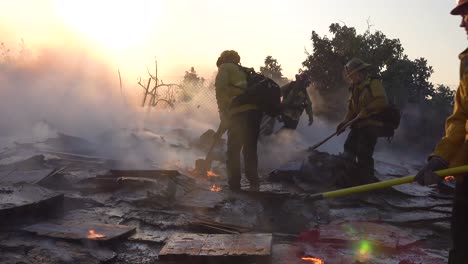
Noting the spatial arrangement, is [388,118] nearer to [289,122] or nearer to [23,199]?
[289,122]

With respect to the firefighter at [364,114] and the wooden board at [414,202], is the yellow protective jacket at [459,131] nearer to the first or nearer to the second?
the wooden board at [414,202]

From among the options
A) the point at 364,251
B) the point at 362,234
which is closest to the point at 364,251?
the point at 364,251

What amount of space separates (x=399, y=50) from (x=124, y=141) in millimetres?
11932

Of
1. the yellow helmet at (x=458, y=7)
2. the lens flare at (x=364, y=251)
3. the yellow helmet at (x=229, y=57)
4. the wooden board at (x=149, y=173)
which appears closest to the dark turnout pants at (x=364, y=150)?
the yellow helmet at (x=229, y=57)

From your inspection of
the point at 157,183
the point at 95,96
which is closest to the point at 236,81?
the point at 157,183

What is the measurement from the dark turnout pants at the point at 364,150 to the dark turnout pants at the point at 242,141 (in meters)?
1.69

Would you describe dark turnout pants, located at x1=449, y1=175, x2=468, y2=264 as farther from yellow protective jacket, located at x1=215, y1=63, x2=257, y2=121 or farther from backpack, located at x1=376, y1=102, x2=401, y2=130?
backpack, located at x1=376, y1=102, x2=401, y2=130

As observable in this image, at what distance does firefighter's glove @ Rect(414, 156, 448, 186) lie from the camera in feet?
7.83

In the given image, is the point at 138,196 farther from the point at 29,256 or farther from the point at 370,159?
the point at 370,159

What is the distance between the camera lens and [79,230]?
390 centimetres

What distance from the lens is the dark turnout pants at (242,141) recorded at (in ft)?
19.3

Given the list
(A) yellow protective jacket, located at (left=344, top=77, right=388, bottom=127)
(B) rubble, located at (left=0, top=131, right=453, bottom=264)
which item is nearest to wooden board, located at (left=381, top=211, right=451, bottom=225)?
(B) rubble, located at (left=0, top=131, right=453, bottom=264)

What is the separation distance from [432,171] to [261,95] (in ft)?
11.9

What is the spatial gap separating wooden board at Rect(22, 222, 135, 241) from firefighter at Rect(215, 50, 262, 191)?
222cm
